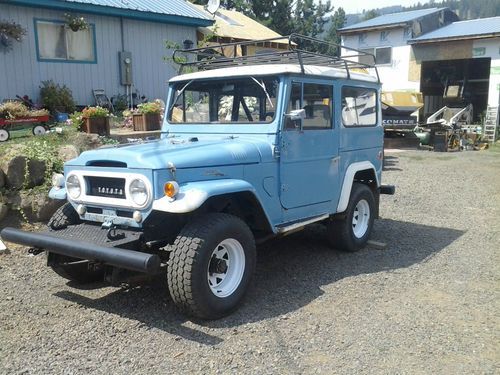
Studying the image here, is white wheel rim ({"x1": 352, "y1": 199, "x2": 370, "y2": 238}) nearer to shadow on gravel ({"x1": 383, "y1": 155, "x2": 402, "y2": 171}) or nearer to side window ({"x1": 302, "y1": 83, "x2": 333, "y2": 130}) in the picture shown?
side window ({"x1": 302, "y1": 83, "x2": 333, "y2": 130})

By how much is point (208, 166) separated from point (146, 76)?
9443mm

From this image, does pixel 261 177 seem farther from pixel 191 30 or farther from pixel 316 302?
pixel 191 30

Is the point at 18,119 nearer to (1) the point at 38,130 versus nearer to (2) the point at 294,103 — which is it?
(1) the point at 38,130

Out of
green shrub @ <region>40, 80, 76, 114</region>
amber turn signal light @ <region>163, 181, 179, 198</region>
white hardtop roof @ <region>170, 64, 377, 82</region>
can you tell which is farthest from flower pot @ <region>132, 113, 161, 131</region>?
amber turn signal light @ <region>163, 181, 179, 198</region>

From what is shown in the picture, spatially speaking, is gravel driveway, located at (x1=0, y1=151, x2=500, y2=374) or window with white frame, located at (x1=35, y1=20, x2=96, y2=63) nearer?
gravel driveway, located at (x1=0, y1=151, x2=500, y2=374)

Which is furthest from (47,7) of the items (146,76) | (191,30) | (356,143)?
(356,143)

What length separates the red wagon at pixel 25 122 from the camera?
7.78m

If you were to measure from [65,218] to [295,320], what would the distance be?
87.2 inches

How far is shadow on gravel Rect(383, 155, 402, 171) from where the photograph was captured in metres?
13.1

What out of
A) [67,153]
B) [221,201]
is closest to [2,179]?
[67,153]

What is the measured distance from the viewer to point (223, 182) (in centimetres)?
415

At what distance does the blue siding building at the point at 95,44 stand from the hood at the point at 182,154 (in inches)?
284

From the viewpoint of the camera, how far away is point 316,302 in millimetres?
4512

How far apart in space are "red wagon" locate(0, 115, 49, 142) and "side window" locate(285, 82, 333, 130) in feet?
16.4
